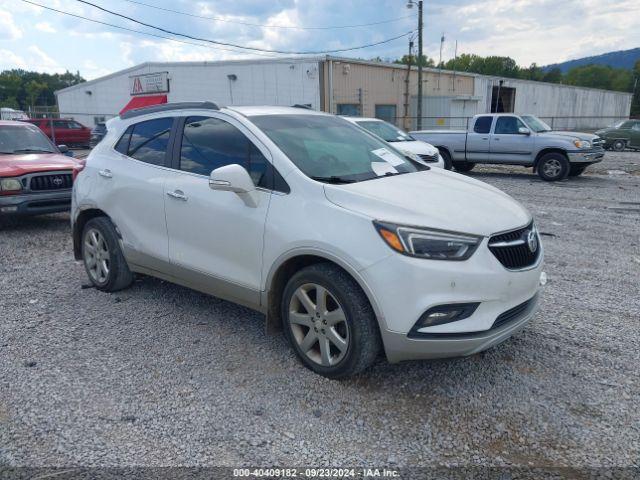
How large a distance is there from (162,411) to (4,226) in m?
7.11

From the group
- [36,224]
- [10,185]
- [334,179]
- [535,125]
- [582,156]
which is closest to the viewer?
[334,179]

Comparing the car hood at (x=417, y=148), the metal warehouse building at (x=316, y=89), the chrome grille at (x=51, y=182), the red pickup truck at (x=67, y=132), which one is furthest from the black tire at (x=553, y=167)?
the red pickup truck at (x=67, y=132)

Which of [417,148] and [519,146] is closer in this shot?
[417,148]

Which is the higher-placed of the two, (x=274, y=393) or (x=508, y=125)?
(x=508, y=125)

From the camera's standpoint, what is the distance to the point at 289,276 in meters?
3.53

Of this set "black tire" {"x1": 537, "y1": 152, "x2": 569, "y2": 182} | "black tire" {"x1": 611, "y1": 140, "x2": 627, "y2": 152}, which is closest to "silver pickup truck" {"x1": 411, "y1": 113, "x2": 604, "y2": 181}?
"black tire" {"x1": 537, "y1": 152, "x2": 569, "y2": 182}

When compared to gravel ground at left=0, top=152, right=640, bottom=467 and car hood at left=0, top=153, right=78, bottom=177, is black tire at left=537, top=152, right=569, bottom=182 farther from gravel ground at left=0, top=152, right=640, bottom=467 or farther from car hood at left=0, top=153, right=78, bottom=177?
car hood at left=0, top=153, right=78, bottom=177

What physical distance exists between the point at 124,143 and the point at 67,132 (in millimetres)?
24564

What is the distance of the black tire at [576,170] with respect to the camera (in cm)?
1342

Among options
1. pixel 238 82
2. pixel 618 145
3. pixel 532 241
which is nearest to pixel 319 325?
pixel 532 241

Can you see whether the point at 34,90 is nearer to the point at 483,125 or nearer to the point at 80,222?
the point at 483,125

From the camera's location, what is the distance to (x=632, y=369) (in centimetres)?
348

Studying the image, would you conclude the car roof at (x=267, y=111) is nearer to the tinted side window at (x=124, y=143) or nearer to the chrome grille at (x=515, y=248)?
the tinted side window at (x=124, y=143)

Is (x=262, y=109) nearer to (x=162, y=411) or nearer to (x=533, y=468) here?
(x=162, y=411)
